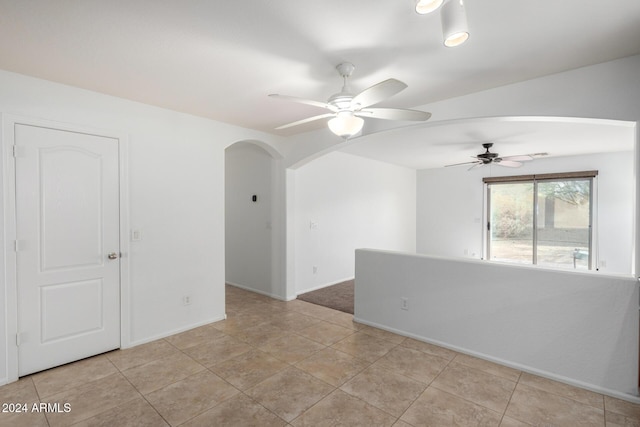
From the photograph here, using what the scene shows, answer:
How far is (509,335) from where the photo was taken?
2.71 meters

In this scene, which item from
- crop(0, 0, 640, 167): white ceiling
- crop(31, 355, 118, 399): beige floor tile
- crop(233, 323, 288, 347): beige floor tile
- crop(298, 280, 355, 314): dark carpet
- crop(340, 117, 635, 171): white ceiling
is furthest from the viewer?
crop(298, 280, 355, 314): dark carpet

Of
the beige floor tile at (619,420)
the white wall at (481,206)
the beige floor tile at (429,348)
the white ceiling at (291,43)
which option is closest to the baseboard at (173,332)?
the beige floor tile at (429,348)

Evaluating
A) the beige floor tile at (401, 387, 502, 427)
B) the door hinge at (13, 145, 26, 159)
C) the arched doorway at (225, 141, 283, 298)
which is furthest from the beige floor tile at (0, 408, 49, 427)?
the arched doorway at (225, 141, 283, 298)

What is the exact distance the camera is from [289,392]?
2334 millimetres

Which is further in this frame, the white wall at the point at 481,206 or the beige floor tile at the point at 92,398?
the white wall at the point at 481,206

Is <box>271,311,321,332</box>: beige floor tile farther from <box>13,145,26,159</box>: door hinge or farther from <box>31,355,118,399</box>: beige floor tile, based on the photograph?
<box>13,145,26,159</box>: door hinge

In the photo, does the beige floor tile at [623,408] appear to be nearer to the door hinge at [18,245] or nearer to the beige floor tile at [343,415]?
the beige floor tile at [343,415]

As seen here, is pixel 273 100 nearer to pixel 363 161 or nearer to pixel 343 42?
pixel 343 42

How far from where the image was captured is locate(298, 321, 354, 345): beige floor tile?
3279 mm

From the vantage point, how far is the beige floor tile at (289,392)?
7.04 ft

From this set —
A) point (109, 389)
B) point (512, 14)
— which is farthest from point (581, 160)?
point (109, 389)

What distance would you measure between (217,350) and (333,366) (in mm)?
1205

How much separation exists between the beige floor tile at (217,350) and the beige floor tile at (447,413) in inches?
65.9

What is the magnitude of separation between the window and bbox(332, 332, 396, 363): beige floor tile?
486 cm
